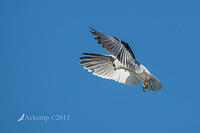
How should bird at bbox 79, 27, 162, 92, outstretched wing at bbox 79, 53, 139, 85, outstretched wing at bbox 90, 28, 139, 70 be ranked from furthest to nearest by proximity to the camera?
outstretched wing at bbox 79, 53, 139, 85
bird at bbox 79, 27, 162, 92
outstretched wing at bbox 90, 28, 139, 70

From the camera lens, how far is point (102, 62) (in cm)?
1513

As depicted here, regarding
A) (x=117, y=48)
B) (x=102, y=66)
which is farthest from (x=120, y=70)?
(x=117, y=48)

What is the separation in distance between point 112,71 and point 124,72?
0.57 meters

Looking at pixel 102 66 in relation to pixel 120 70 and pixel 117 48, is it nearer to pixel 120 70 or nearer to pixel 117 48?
pixel 120 70

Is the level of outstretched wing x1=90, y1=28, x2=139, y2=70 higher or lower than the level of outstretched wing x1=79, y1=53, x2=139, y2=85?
lower

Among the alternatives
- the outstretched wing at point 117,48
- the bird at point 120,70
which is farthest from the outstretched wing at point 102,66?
the outstretched wing at point 117,48

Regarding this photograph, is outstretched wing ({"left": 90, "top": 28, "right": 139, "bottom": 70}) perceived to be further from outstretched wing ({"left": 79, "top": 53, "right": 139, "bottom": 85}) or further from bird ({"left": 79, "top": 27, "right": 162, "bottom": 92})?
outstretched wing ({"left": 79, "top": 53, "right": 139, "bottom": 85})

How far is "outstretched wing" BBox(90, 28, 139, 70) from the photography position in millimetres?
11826

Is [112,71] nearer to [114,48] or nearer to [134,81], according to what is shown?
[134,81]

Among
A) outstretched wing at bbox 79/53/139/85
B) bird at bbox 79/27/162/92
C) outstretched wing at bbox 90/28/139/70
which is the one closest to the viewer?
outstretched wing at bbox 90/28/139/70

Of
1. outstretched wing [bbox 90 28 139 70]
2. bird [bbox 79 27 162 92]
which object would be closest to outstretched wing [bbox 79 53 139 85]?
bird [bbox 79 27 162 92]

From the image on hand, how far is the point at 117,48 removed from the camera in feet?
39.9

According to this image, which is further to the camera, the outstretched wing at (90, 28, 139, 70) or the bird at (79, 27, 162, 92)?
the bird at (79, 27, 162, 92)

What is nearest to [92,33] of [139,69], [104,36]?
[104,36]
